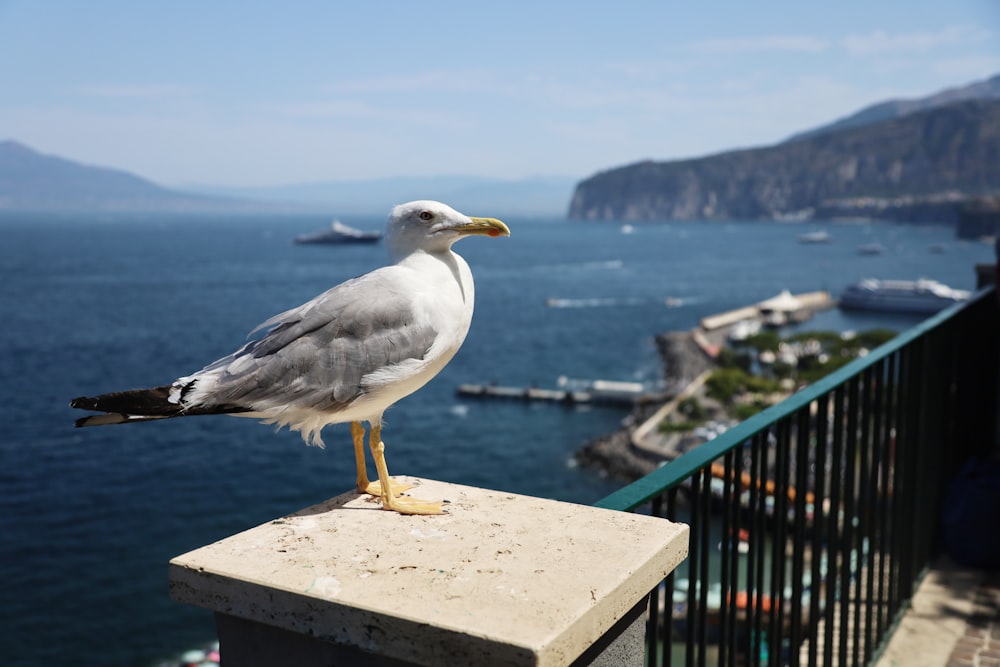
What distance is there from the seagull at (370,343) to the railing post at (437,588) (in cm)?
49

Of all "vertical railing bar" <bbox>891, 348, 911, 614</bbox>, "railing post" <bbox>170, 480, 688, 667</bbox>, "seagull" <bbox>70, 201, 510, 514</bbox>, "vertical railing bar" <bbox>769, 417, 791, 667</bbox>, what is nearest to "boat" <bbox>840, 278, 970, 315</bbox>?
"vertical railing bar" <bbox>891, 348, 911, 614</bbox>

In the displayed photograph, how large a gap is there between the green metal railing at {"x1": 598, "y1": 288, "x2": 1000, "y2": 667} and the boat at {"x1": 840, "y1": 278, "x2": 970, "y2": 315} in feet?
275

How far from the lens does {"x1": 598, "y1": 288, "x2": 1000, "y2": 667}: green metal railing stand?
257 cm

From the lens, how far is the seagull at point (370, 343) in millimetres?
2508

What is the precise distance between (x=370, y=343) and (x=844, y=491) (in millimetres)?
2786

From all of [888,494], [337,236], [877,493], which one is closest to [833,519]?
[877,493]

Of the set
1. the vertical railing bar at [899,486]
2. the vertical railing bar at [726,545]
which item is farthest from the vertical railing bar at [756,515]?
the vertical railing bar at [899,486]

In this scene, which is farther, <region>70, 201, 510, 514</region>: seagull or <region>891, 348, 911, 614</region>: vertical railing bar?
<region>891, 348, 911, 614</region>: vertical railing bar

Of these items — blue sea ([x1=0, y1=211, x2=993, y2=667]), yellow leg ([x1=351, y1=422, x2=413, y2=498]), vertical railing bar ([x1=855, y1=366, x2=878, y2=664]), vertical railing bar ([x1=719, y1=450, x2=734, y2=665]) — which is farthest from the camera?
blue sea ([x1=0, y1=211, x2=993, y2=667])

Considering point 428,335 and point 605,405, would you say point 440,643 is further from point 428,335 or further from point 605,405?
point 605,405

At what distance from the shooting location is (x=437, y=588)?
1661 mm

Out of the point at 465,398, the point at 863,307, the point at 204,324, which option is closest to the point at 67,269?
the point at 204,324

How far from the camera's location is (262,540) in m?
1.91

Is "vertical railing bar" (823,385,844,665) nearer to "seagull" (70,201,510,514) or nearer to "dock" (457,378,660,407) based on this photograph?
"seagull" (70,201,510,514)
